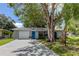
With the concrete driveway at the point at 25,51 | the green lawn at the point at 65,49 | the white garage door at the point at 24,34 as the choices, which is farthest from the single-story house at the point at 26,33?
the concrete driveway at the point at 25,51

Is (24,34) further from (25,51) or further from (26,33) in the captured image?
(25,51)

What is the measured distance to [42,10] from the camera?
16.9 metres

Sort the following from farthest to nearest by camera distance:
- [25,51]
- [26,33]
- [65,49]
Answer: [26,33], [65,49], [25,51]

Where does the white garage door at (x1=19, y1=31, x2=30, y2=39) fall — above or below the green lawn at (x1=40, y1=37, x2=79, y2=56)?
below

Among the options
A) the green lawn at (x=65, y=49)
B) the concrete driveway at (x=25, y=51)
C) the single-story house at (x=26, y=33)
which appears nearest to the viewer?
the concrete driveway at (x=25, y=51)

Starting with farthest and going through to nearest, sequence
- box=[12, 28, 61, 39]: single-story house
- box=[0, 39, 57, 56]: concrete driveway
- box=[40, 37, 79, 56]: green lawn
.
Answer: box=[12, 28, 61, 39]: single-story house → box=[40, 37, 79, 56]: green lawn → box=[0, 39, 57, 56]: concrete driveway

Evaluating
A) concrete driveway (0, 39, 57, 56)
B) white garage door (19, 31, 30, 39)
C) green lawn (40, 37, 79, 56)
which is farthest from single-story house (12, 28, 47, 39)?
concrete driveway (0, 39, 57, 56)

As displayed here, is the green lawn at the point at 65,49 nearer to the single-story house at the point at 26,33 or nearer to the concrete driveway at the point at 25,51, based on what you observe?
the concrete driveway at the point at 25,51

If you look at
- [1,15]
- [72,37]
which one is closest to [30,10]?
[72,37]

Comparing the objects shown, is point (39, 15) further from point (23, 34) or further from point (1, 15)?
point (1, 15)

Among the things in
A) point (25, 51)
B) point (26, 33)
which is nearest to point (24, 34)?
point (26, 33)

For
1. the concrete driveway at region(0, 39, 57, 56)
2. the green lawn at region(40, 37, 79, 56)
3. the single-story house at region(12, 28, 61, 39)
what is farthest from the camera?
the single-story house at region(12, 28, 61, 39)

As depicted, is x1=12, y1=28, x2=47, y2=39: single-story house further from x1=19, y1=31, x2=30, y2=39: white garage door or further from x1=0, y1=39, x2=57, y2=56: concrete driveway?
x1=0, y1=39, x2=57, y2=56: concrete driveway

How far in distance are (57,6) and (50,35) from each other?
317cm
